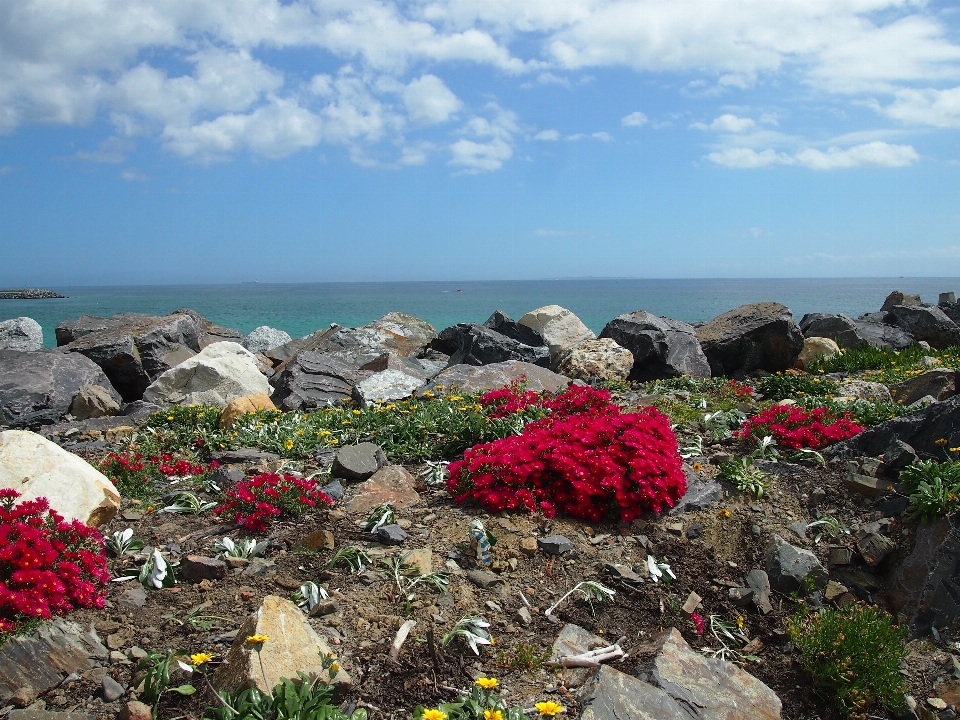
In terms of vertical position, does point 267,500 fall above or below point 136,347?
below

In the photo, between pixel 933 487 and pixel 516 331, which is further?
pixel 516 331

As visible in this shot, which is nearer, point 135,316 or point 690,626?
point 690,626

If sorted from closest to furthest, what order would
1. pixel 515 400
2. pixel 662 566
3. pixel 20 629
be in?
pixel 20 629 < pixel 662 566 < pixel 515 400

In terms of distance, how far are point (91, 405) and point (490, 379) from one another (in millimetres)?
7377

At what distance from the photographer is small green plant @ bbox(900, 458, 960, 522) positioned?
5.20 m

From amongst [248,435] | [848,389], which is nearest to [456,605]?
[248,435]

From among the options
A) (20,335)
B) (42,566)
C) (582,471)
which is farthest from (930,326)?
(20,335)

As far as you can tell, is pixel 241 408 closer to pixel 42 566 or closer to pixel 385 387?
pixel 385 387

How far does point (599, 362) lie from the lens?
1434 centimetres

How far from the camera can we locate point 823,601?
16.8 ft

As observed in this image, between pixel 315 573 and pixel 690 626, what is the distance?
2.72 metres

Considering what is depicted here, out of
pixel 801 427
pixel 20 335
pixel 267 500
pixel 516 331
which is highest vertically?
pixel 516 331

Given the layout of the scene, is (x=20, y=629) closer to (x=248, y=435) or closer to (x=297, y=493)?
(x=297, y=493)

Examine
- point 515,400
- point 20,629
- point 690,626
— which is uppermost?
point 515,400
